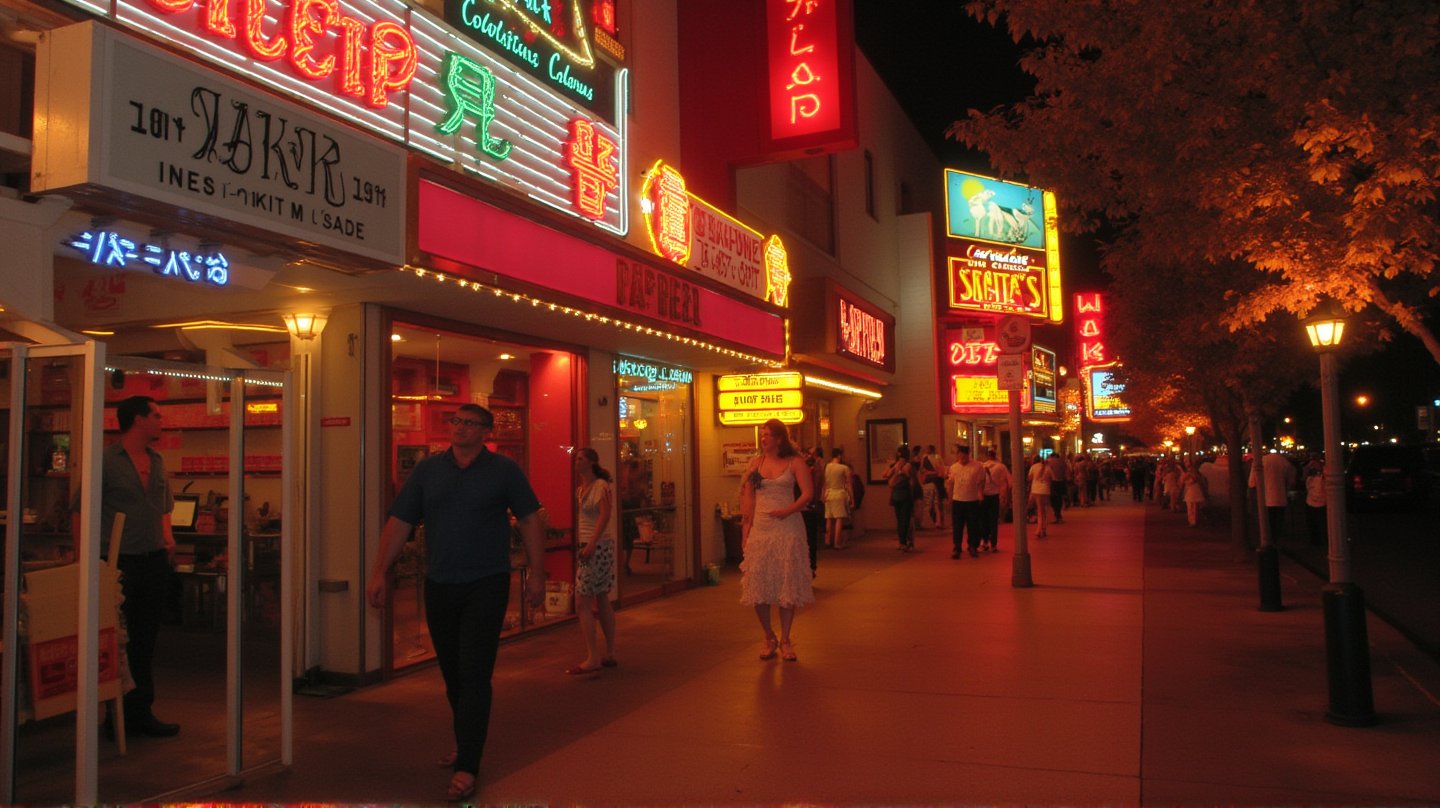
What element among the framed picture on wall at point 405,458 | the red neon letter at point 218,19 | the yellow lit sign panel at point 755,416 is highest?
the red neon letter at point 218,19

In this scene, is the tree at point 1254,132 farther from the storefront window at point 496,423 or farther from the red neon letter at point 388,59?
the storefront window at point 496,423

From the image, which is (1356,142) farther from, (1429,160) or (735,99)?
(735,99)

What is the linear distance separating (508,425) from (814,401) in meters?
10.3

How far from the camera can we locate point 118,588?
5.88 meters

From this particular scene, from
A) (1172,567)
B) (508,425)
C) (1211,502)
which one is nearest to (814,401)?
(1172,567)

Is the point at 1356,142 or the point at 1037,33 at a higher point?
the point at 1037,33

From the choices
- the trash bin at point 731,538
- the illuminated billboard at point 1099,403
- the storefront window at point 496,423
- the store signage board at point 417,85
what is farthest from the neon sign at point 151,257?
the illuminated billboard at point 1099,403

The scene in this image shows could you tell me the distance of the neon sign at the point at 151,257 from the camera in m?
5.15

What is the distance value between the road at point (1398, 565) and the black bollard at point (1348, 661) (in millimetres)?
2661

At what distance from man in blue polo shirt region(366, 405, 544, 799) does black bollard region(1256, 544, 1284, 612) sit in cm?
804

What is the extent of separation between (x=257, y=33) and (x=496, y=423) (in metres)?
4.89

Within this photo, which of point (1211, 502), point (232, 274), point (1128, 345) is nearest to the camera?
point (232, 274)

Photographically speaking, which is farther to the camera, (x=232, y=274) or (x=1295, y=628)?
(x=1295, y=628)

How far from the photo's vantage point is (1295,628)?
359 inches
